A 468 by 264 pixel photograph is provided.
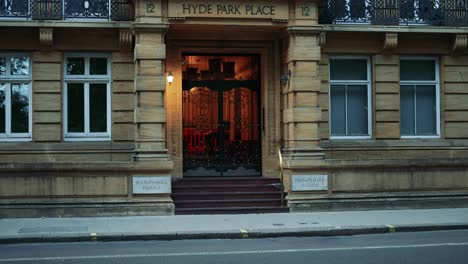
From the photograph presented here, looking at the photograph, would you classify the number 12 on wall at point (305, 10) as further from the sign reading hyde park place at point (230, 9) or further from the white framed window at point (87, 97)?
the white framed window at point (87, 97)

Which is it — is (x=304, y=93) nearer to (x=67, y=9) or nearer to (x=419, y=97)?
(x=419, y=97)

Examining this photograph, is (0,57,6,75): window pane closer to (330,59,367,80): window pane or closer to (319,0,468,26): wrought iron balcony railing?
(319,0,468,26): wrought iron balcony railing

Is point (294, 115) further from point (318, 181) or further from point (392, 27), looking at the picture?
point (392, 27)

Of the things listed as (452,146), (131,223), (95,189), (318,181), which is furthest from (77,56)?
(452,146)

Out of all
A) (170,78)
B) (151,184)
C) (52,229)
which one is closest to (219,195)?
(151,184)

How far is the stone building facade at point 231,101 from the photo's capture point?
18016 mm

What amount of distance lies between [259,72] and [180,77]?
244 centimetres

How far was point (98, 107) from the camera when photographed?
19.9 m

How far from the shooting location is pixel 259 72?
826 inches

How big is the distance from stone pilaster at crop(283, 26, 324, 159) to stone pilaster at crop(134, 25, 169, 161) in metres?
3.47

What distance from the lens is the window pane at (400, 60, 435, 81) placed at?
2120 centimetres

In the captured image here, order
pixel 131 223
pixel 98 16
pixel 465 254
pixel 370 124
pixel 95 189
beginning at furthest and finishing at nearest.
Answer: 1. pixel 370 124
2. pixel 98 16
3. pixel 95 189
4. pixel 131 223
5. pixel 465 254

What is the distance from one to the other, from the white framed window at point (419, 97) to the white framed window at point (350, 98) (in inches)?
44.3

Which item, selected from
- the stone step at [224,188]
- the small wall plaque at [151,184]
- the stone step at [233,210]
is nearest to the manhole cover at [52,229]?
the small wall plaque at [151,184]
